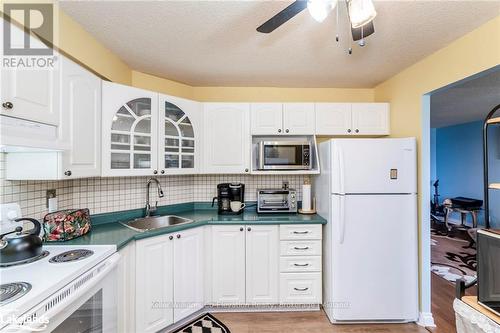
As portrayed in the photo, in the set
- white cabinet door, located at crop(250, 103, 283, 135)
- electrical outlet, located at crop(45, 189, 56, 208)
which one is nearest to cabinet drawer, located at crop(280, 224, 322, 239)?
white cabinet door, located at crop(250, 103, 283, 135)

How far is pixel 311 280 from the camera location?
2.35 metres

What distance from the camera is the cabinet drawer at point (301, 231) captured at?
2352mm

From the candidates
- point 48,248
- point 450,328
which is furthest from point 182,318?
point 450,328

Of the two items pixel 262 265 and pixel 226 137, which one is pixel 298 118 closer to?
pixel 226 137

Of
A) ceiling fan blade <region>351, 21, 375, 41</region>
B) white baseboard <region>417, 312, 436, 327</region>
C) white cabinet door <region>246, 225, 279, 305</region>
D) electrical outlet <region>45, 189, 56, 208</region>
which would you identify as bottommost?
white baseboard <region>417, 312, 436, 327</region>

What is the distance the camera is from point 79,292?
117 cm

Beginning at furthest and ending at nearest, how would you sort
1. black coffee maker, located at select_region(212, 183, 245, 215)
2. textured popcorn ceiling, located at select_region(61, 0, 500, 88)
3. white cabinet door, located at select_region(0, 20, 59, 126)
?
black coffee maker, located at select_region(212, 183, 245, 215) → textured popcorn ceiling, located at select_region(61, 0, 500, 88) → white cabinet door, located at select_region(0, 20, 59, 126)

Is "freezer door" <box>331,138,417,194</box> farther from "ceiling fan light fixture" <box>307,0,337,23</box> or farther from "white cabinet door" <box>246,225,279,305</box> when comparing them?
"ceiling fan light fixture" <box>307,0,337,23</box>

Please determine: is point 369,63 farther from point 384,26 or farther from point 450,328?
point 450,328

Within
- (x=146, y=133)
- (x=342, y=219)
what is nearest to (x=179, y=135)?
(x=146, y=133)

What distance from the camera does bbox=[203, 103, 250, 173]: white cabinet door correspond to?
260 cm

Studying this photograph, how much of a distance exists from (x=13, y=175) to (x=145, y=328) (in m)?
1.46

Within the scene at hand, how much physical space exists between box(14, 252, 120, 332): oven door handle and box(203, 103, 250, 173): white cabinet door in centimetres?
129

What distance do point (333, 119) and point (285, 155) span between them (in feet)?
2.27
